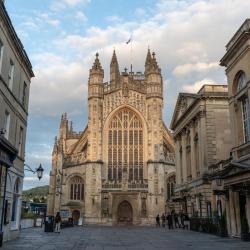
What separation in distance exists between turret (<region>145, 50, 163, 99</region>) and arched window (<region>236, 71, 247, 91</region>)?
32.6 m

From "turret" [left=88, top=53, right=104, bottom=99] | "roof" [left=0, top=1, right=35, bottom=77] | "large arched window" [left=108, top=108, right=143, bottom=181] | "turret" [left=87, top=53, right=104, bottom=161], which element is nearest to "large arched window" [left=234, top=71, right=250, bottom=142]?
"roof" [left=0, top=1, right=35, bottom=77]

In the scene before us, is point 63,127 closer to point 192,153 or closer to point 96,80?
point 96,80

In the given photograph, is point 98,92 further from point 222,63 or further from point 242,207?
point 242,207

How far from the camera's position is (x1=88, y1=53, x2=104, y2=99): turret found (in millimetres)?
57281

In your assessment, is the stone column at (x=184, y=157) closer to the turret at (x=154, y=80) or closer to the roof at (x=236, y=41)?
the roof at (x=236, y=41)

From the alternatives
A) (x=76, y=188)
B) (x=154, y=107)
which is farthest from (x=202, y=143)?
(x=76, y=188)

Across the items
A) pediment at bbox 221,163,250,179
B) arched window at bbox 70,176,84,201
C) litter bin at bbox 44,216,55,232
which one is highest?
arched window at bbox 70,176,84,201

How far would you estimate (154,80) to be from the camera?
190 feet

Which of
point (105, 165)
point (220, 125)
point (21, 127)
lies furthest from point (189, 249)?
point (105, 165)

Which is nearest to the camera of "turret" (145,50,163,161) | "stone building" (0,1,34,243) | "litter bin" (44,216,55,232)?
"stone building" (0,1,34,243)

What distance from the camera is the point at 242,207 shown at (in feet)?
76.8

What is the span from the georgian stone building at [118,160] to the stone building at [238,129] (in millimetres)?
28669

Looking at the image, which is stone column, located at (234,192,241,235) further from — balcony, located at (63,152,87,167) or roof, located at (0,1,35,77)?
balcony, located at (63,152,87,167)

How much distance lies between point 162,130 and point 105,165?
1017 centimetres
